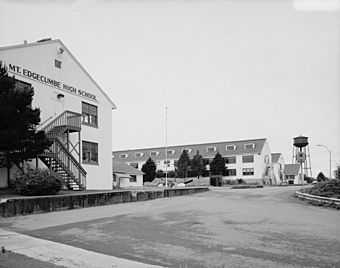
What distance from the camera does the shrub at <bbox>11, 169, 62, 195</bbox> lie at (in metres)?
18.0

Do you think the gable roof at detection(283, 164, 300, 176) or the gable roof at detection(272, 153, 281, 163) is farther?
the gable roof at detection(283, 164, 300, 176)

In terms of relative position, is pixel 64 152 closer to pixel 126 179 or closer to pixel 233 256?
pixel 233 256

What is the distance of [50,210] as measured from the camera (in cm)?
1633

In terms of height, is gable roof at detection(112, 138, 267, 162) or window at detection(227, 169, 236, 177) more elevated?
gable roof at detection(112, 138, 267, 162)

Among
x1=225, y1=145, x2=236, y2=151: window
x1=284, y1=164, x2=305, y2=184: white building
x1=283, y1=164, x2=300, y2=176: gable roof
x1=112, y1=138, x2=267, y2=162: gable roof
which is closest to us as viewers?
x1=112, y1=138, x2=267, y2=162: gable roof

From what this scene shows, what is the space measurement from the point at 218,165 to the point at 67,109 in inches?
2266

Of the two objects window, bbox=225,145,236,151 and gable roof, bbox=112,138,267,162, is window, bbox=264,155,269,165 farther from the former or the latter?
window, bbox=225,145,236,151

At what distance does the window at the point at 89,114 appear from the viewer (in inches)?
1154

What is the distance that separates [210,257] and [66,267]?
2.76m

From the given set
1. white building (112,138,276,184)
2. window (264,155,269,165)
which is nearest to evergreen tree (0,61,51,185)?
white building (112,138,276,184)

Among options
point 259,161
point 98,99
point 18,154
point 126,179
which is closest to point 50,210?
point 18,154

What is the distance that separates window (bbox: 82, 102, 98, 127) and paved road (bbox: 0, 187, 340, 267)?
47.7 feet

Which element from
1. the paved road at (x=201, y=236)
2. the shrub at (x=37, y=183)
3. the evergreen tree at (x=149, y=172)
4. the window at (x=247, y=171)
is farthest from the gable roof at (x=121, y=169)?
the paved road at (x=201, y=236)

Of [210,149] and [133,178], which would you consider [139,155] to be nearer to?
[210,149]
